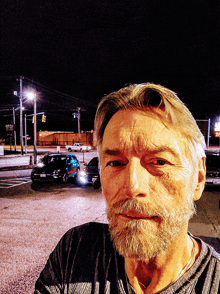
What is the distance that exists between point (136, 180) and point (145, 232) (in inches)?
7.8

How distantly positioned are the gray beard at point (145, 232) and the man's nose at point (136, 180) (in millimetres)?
37

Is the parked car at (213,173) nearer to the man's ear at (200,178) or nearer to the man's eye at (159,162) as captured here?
the man's ear at (200,178)

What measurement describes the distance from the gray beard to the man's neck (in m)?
0.10

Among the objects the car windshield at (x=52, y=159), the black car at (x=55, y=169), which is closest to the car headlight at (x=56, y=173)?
the black car at (x=55, y=169)

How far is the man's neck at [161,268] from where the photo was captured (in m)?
0.94

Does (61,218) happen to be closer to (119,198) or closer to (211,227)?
(211,227)

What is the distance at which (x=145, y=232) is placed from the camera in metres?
0.82

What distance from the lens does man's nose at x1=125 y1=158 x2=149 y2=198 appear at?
839mm

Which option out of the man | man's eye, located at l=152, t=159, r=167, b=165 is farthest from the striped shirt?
man's eye, located at l=152, t=159, r=167, b=165

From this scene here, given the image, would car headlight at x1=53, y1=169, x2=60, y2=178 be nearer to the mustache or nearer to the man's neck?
the man's neck

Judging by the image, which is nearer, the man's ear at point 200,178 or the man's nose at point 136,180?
the man's nose at point 136,180

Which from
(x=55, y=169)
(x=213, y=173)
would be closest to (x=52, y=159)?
(x=55, y=169)

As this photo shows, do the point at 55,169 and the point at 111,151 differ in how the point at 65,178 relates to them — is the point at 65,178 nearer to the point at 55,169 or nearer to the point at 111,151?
the point at 55,169

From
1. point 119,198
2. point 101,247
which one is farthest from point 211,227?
point 119,198
